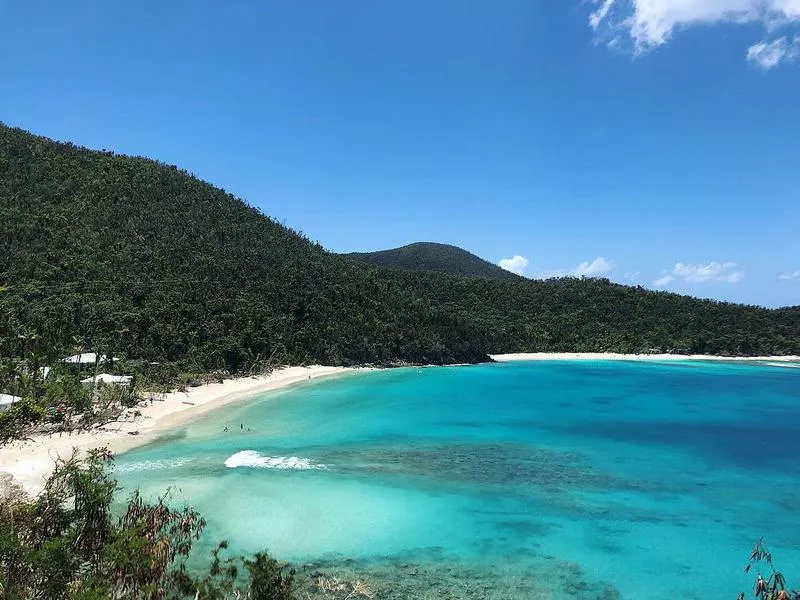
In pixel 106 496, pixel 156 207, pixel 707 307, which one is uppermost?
pixel 156 207

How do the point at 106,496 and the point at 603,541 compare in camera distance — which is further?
the point at 603,541

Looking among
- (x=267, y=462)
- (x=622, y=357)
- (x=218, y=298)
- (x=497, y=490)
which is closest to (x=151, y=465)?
(x=267, y=462)

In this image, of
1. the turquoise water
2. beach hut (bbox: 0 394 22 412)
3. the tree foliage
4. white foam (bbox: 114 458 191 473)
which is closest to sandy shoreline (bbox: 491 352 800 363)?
the turquoise water

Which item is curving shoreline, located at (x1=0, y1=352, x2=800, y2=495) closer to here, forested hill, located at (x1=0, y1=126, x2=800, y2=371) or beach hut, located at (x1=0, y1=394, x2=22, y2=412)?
beach hut, located at (x1=0, y1=394, x2=22, y2=412)

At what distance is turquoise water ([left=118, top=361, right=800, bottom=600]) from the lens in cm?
1366

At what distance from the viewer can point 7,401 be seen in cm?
2230

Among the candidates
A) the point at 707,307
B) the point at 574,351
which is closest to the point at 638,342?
the point at 574,351

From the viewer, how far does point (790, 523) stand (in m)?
17.1

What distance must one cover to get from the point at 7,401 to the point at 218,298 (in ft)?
106

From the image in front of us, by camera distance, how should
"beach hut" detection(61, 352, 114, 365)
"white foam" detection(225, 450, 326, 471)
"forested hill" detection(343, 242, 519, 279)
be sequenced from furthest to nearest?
"forested hill" detection(343, 242, 519, 279), "beach hut" detection(61, 352, 114, 365), "white foam" detection(225, 450, 326, 471)

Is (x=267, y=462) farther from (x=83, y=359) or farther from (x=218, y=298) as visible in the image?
(x=218, y=298)

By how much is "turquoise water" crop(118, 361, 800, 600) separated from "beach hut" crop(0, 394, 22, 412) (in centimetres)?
552

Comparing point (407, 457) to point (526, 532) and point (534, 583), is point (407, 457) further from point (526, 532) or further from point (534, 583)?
point (534, 583)

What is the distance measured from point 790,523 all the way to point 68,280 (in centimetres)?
5339
